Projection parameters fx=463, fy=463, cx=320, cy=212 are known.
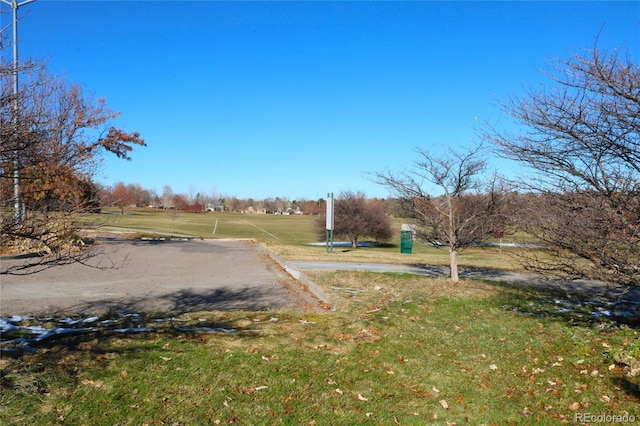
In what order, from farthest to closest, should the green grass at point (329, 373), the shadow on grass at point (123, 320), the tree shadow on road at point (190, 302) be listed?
the tree shadow on road at point (190, 302), the shadow on grass at point (123, 320), the green grass at point (329, 373)

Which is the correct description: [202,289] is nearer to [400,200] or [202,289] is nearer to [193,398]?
[400,200]

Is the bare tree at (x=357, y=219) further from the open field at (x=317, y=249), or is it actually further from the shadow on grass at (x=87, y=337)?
the shadow on grass at (x=87, y=337)

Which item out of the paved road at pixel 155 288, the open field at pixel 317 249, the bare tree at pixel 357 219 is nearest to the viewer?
the paved road at pixel 155 288

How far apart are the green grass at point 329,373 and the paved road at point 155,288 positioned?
4.51ft

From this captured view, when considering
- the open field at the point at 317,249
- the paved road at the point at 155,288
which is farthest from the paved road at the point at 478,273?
the paved road at the point at 155,288

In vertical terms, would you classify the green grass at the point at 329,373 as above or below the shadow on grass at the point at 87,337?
below

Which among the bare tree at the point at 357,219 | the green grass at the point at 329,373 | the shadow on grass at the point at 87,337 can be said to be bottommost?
the green grass at the point at 329,373

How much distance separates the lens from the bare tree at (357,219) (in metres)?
31.6

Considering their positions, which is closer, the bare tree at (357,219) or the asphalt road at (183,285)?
the asphalt road at (183,285)

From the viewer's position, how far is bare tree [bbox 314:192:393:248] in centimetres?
3162

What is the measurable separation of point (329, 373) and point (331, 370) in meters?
0.09

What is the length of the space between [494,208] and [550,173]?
14.0 ft

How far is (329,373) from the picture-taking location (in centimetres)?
507

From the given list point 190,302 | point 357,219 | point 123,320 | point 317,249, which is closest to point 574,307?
point 190,302
